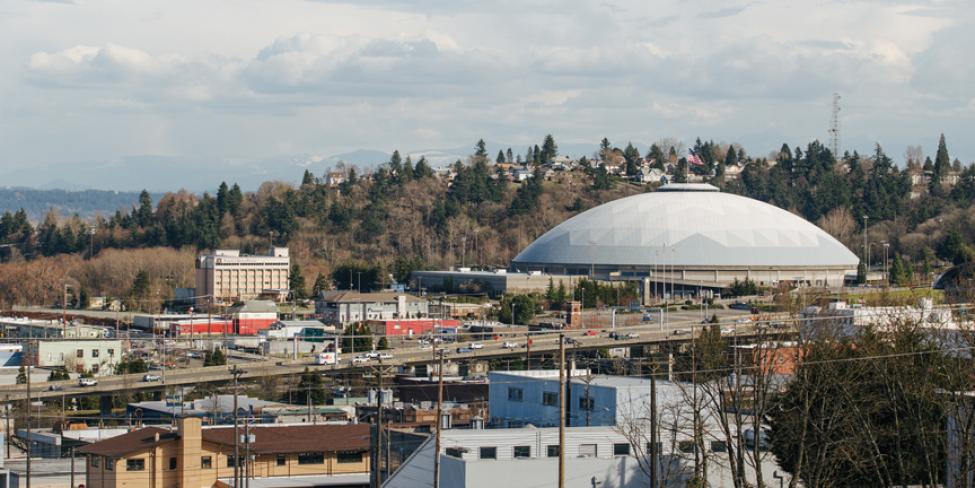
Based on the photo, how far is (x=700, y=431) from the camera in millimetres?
31078

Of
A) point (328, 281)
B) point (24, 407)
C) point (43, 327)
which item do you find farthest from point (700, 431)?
point (328, 281)

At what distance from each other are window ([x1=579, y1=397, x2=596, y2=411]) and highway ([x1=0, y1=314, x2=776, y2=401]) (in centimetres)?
1760

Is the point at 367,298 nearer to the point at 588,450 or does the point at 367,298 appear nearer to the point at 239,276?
the point at 239,276

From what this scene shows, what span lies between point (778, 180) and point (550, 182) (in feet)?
81.6

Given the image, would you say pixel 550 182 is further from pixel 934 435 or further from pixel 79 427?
pixel 934 435

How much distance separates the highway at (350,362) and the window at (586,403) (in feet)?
57.8

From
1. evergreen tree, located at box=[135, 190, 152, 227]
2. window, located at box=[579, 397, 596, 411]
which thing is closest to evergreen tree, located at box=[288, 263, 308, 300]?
evergreen tree, located at box=[135, 190, 152, 227]

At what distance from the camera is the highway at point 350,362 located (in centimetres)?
6122

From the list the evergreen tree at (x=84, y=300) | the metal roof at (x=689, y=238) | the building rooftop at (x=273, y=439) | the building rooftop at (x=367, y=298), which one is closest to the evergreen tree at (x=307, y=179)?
the metal roof at (x=689, y=238)

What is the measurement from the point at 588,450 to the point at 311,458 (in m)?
7.95

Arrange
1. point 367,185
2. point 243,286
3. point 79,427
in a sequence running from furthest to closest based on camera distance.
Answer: point 367,185, point 243,286, point 79,427

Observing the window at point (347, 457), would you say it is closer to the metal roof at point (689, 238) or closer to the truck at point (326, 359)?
the truck at point (326, 359)

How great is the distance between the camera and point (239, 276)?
125 meters

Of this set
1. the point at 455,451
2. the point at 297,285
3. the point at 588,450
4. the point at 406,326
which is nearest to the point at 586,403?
the point at 588,450
